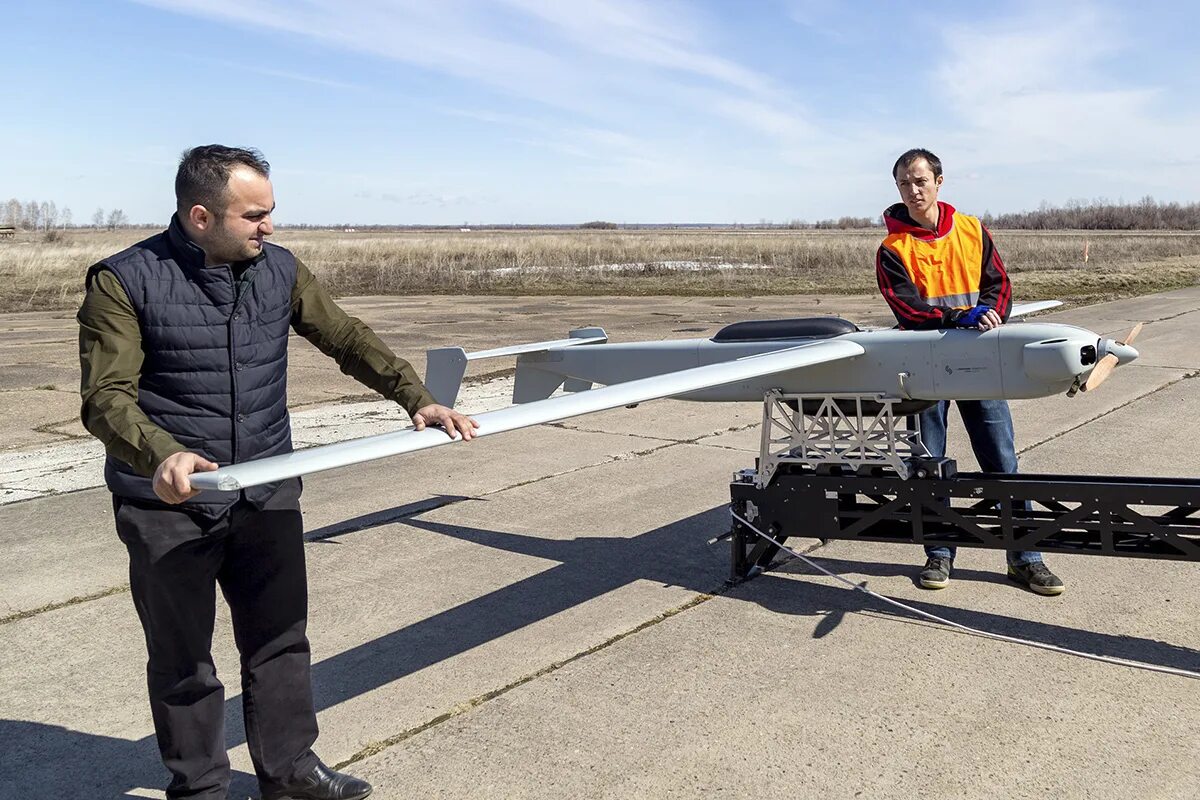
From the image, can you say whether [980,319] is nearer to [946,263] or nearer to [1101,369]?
[946,263]

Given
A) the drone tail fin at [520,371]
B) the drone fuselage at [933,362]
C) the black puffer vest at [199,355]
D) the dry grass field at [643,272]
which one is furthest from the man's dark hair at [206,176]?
the dry grass field at [643,272]

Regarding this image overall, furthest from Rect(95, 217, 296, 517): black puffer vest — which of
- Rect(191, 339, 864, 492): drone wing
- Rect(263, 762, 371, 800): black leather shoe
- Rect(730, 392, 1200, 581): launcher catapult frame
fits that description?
Rect(730, 392, 1200, 581): launcher catapult frame

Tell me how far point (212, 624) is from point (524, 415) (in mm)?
1173

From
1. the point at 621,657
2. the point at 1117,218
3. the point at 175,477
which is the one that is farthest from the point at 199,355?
the point at 1117,218

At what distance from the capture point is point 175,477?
2.30 meters

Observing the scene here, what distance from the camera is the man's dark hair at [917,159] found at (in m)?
4.77

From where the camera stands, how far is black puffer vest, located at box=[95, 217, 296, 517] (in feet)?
8.78

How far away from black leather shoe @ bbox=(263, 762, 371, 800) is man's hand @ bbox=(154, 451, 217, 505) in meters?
1.16

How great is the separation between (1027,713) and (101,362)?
3252 millimetres

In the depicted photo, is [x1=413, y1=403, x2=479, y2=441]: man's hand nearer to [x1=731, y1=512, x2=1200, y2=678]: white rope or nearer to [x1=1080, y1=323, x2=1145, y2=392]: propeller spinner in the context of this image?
[x1=731, y1=512, x2=1200, y2=678]: white rope

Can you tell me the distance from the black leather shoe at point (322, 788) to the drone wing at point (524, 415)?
3.37 feet

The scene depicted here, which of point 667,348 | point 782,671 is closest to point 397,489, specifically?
point 667,348

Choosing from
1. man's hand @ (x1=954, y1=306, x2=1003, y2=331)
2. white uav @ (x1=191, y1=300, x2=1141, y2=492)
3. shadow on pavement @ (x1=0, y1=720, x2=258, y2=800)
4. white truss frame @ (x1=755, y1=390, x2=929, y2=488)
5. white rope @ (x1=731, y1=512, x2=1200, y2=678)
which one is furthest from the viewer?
white truss frame @ (x1=755, y1=390, x2=929, y2=488)

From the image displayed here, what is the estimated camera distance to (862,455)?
4965mm
